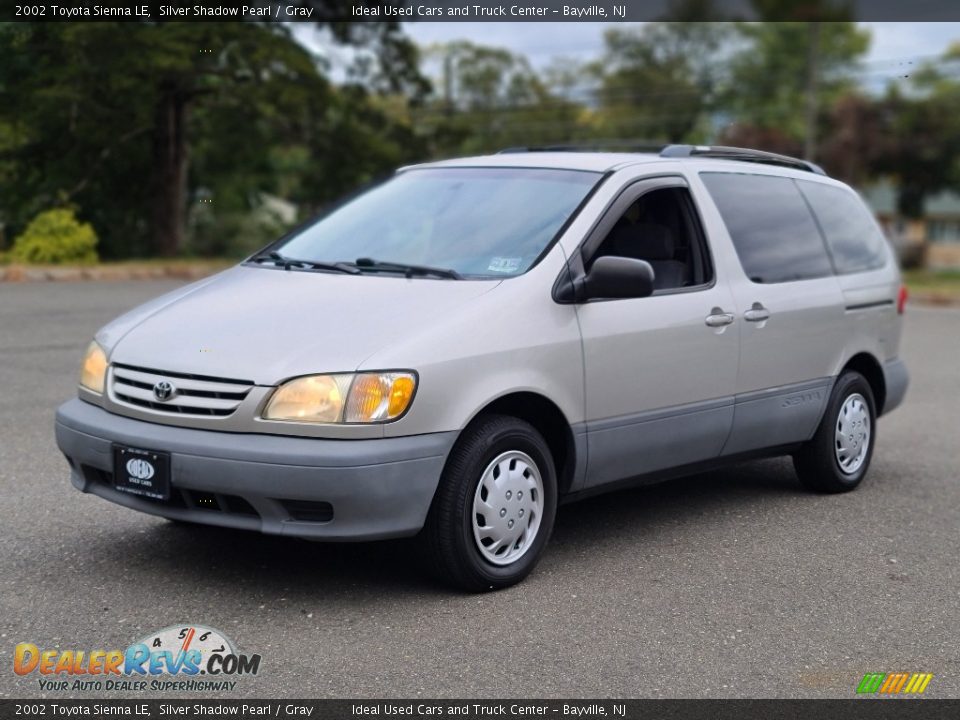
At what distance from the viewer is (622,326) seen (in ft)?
17.5

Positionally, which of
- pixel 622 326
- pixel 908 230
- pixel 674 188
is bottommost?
pixel 908 230

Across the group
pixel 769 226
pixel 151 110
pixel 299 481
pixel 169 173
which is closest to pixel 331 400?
pixel 299 481

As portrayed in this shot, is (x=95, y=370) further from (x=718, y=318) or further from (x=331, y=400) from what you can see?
(x=718, y=318)

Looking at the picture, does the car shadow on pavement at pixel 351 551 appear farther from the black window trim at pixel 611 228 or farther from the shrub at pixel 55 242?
the shrub at pixel 55 242

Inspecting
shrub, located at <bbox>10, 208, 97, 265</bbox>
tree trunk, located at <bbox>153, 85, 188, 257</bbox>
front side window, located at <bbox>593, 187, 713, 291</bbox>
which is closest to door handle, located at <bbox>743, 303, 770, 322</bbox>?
front side window, located at <bbox>593, 187, 713, 291</bbox>

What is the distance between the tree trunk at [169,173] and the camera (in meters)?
24.8

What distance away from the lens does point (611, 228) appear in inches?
217

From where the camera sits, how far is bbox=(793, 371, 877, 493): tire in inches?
264

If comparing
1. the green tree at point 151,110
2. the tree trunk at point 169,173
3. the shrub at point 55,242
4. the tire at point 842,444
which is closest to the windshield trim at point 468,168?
the tire at point 842,444

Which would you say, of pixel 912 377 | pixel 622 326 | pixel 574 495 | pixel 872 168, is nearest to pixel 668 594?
pixel 574 495

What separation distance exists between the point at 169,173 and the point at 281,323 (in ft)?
71.1

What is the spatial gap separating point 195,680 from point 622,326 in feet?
7.69

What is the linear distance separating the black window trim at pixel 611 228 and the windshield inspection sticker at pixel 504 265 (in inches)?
7.3

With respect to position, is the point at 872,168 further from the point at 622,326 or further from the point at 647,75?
the point at 622,326
